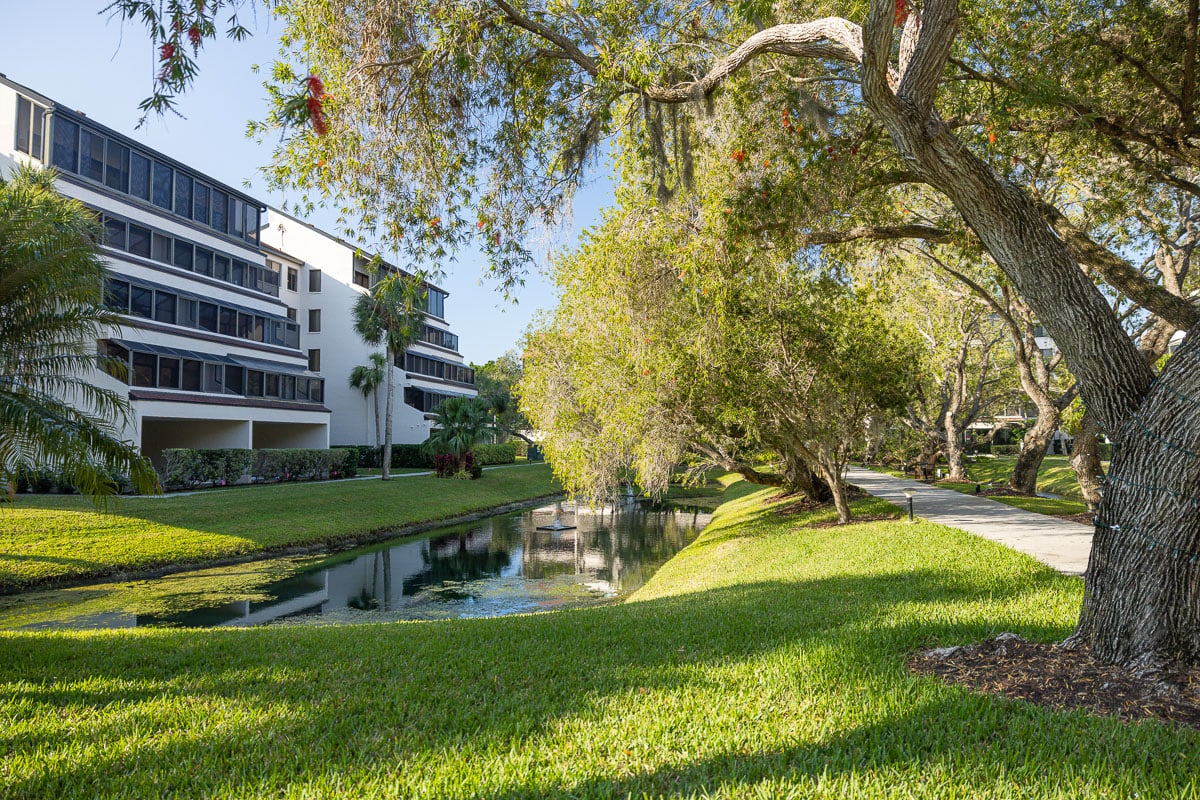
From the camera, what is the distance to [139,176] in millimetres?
27562

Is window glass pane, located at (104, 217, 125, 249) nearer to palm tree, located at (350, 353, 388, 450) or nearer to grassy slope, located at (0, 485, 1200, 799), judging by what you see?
palm tree, located at (350, 353, 388, 450)

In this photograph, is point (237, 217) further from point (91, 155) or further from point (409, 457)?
point (409, 457)

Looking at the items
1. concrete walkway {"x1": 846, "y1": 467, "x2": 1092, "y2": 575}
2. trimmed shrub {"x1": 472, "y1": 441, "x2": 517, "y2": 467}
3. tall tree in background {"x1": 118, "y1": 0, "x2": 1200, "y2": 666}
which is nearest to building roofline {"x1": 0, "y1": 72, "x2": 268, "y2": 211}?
trimmed shrub {"x1": 472, "y1": 441, "x2": 517, "y2": 467}

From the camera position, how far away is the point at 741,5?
5.67 m

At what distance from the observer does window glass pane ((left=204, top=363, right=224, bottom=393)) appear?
28.7 meters

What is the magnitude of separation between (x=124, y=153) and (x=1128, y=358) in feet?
107

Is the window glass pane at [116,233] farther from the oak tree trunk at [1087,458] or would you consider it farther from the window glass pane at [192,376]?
the oak tree trunk at [1087,458]

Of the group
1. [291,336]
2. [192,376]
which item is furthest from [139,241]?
[291,336]

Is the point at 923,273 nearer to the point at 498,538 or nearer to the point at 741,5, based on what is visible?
the point at 498,538

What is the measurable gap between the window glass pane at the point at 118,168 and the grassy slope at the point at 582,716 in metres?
25.3

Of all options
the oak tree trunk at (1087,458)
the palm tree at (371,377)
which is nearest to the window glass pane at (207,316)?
the palm tree at (371,377)

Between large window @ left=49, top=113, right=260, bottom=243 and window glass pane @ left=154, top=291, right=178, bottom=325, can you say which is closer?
large window @ left=49, top=113, right=260, bottom=243

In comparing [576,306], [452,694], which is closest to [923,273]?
[576,306]

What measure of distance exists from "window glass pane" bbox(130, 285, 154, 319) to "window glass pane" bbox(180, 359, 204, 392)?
2.30 m
